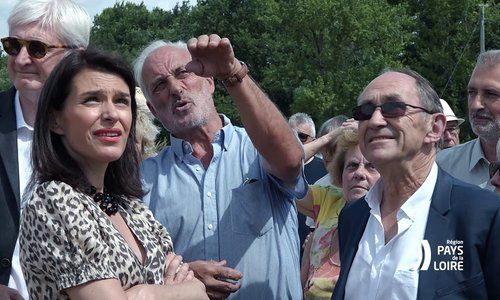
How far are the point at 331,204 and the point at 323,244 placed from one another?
Result: 61cm

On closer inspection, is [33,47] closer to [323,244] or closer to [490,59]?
[323,244]

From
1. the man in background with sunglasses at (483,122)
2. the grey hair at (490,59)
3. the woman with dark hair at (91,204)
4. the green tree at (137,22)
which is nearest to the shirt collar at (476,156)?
the man in background with sunglasses at (483,122)

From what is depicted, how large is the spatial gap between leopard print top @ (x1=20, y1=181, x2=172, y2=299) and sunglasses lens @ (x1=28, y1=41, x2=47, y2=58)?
129 cm

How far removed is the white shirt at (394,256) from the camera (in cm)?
380

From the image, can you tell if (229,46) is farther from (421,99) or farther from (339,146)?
(339,146)

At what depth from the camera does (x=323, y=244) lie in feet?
18.5

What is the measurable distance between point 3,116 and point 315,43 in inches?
1461

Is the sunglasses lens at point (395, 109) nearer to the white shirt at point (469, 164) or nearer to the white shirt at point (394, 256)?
the white shirt at point (394, 256)

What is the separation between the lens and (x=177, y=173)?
449 cm

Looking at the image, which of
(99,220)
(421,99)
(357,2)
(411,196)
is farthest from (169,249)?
(357,2)

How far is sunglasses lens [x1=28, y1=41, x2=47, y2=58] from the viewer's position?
14.1ft

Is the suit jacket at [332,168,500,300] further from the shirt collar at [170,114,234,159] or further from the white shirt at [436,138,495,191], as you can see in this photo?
the white shirt at [436,138,495,191]

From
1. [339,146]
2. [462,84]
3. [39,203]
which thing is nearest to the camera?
[39,203]

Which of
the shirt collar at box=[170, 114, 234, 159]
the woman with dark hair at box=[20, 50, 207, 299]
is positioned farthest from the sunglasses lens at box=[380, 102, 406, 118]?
the woman with dark hair at box=[20, 50, 207, 299]
